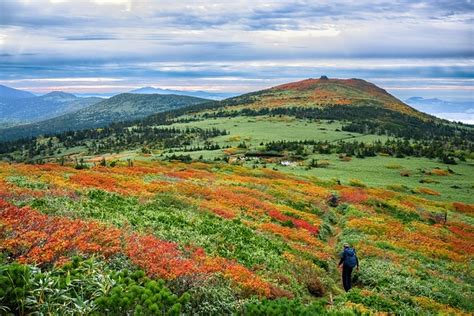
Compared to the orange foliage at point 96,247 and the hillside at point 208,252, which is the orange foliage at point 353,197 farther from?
the orange foliage at point 96,247

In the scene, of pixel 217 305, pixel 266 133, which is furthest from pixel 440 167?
pixel 217 305

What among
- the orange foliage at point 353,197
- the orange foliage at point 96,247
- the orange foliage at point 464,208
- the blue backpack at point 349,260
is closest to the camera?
the orange foliage at point 96,247

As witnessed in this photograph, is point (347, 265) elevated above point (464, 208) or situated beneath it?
elevated above

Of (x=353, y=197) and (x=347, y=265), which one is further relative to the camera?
(x=353, y=197)

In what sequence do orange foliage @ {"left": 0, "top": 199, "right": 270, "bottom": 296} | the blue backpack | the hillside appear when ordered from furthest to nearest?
the blue backpack < orange foliage @ {"left": 0, "top": 199, "right": 270, "bottom": 296} < the hillside

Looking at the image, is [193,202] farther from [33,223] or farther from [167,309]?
[167,309]

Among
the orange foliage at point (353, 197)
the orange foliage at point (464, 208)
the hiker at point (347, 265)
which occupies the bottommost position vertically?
the orange foliage at point (464, 208)

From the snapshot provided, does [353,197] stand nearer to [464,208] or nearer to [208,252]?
[464,208]

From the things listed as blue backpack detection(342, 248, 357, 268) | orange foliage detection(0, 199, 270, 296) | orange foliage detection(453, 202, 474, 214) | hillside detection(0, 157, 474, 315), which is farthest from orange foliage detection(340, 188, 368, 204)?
orange foliage detection(0, 199, 270, 296)

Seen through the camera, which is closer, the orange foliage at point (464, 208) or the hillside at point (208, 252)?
the hillside at point (208, 252)

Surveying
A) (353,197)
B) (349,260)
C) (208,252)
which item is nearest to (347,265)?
(349,260)

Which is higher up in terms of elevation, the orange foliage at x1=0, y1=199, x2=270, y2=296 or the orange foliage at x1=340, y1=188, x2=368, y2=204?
the orange foliage at x1=0, y1=199, x2=270, y2=296

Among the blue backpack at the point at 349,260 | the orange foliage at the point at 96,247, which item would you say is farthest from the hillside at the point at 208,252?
the blue backpack at the point at 349,260

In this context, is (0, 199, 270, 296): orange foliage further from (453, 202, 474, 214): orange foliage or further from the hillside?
(453, 202, 474, 214): orange foliage
